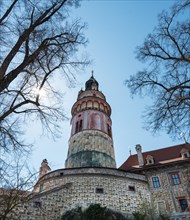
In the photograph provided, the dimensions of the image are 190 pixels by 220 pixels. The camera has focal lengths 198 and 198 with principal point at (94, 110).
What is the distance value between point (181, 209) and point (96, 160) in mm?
7824

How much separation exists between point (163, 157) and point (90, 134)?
7.56 m

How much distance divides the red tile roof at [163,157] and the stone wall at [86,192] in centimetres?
282

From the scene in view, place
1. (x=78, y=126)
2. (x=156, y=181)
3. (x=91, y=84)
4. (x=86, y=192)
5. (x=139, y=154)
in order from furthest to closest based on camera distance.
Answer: (x=91, y=84)
(x=78, y=126)
(x=139, y=154)
(x=156, y=181)
(x=86, y=192)

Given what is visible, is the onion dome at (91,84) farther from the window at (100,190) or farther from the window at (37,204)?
the window at (37,204)

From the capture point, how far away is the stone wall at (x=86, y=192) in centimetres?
1325

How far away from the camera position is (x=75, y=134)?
2147cm

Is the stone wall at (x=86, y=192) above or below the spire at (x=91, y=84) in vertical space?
below

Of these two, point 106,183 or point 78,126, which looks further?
point 78,126

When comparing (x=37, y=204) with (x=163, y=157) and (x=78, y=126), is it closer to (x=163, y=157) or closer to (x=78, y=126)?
(x=78, y=126)

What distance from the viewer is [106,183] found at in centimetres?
1512

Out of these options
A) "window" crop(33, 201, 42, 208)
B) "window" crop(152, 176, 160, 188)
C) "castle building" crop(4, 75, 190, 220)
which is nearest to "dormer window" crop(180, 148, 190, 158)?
"castle building" crop(4, 75, 190, 220)

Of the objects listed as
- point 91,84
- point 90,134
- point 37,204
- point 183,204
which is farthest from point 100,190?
point 91,84

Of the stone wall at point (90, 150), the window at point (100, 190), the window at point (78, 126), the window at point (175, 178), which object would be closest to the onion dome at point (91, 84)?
the window at point (78, 126)

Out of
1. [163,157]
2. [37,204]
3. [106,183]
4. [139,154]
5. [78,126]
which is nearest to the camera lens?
[37,204]
